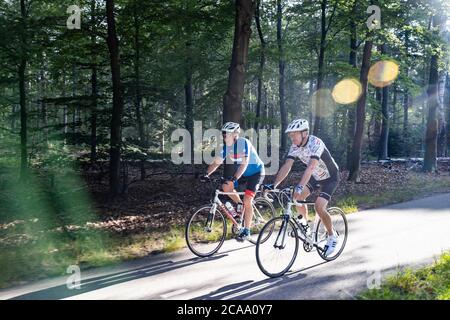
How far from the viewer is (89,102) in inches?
554

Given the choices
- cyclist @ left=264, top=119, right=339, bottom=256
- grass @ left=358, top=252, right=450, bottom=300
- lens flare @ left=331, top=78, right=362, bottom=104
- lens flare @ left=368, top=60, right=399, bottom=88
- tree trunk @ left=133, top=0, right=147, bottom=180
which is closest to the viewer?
grass @ left=358, top=252, right=450, bottom=300

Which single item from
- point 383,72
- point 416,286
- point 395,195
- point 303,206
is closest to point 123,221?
point 303,206

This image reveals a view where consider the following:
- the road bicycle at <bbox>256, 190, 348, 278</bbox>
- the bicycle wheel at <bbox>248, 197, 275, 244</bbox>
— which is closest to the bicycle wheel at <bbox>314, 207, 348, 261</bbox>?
the road bicycle at <bbox>256, 190, 348, 278</bbox>

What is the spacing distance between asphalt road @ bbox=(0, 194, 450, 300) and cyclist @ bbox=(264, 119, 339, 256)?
0.67m

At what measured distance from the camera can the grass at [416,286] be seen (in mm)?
5207

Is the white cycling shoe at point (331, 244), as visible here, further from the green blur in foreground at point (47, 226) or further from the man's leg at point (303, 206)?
the green blur in foreground at point (47, 226)

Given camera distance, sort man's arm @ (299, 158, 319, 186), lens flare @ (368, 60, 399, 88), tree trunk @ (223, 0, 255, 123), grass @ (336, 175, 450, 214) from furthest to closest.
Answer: lens flare @ (368, 60, 399, 88) → grass @ (336, 175, 450, 214) → tree trunk @ (223, 0, 255, 123) → man's arm @ (299, 158, 319, 186)

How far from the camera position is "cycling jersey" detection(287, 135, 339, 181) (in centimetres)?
659

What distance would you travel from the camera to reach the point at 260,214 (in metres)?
8.30

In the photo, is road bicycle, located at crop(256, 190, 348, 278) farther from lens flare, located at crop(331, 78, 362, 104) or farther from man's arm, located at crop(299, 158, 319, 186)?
lens flare, located at crop(331, 78, 362, 104)

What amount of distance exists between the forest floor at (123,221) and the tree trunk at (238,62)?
9.97ft
